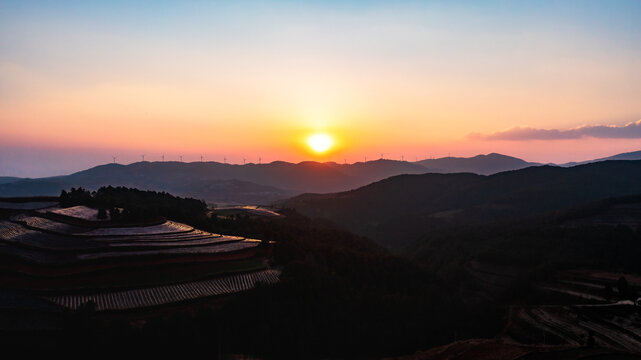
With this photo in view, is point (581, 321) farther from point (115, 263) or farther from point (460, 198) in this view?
point (460, 198)

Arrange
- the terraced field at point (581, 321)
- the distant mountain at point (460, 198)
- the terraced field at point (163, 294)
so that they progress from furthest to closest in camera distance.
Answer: the distant mountain at point (460, 198) < the terraced field at point (163, 294) < the terraced field at point (581, 321)

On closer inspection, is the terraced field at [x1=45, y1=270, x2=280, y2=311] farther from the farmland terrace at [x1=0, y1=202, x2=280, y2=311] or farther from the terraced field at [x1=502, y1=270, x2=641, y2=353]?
the terraced field at [x1=502, y1=270, x2=641, y2=353]

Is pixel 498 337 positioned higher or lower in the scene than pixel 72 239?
lower

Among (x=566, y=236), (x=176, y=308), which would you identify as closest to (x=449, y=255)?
(x=566, y=236)

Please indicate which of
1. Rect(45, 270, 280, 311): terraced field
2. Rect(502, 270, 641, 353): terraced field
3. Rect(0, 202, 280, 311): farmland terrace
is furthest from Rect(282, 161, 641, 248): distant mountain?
Rect(45, 270, 280, 311): terraced field

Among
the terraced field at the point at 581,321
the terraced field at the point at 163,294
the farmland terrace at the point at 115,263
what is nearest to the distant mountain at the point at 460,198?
the terraced field at the point at 581,321

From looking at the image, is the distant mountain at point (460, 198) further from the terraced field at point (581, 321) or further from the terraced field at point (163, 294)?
the terraced field at point (163, 294)

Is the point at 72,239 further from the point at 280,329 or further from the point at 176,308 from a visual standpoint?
the point at 280,329
